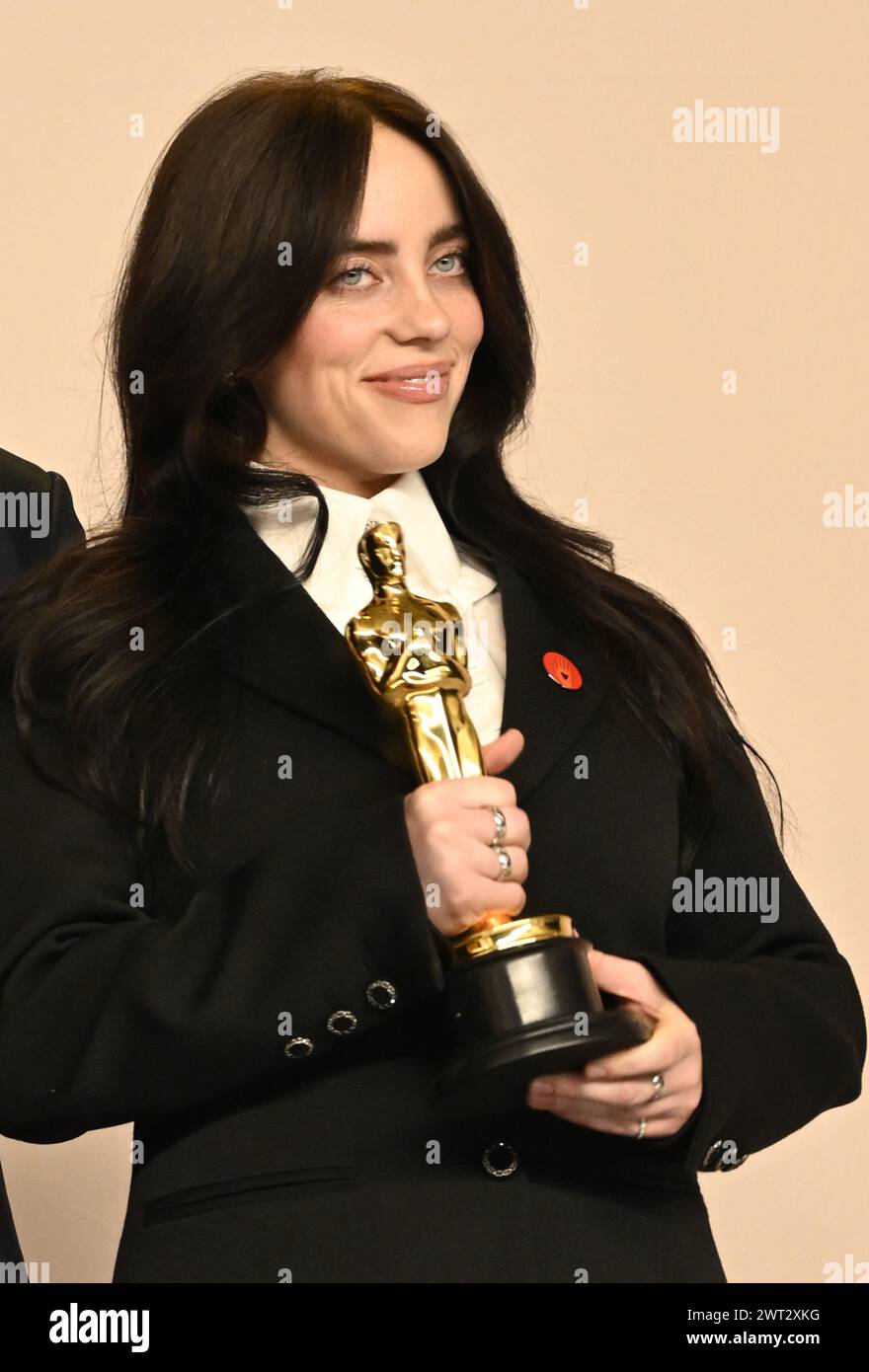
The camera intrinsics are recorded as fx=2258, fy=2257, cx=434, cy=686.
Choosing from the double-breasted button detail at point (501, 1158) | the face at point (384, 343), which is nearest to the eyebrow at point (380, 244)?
the face at point (384, 343)

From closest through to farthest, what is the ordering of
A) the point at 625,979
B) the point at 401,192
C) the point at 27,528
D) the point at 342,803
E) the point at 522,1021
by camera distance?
the point at 522,1021, the point at 625,979, the point at 342,803, the point at 401,192, the point at 27,528

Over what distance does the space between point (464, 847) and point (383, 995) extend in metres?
0.12

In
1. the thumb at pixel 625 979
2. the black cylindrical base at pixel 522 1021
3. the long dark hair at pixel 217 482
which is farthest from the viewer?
the long dark hair at pixel 217 482

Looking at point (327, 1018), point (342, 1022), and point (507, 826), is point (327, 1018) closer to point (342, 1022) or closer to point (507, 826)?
point (342, 1022)

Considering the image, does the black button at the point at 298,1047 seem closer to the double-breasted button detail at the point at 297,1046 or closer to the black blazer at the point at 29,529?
the double-breasted button detail at the point at 297,1046

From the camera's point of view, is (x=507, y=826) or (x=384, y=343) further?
(x=384, y=343)

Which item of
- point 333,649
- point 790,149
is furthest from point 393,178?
point 790,149

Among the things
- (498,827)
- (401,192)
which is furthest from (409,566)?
(498,827)

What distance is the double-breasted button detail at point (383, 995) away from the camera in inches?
59.2

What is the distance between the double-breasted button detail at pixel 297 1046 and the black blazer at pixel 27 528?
2.48 ft

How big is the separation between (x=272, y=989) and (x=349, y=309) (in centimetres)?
55

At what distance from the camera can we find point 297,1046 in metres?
1.51

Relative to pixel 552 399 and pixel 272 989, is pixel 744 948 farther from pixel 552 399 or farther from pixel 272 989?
pixel 552 399

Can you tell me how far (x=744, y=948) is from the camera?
1.78 meters
